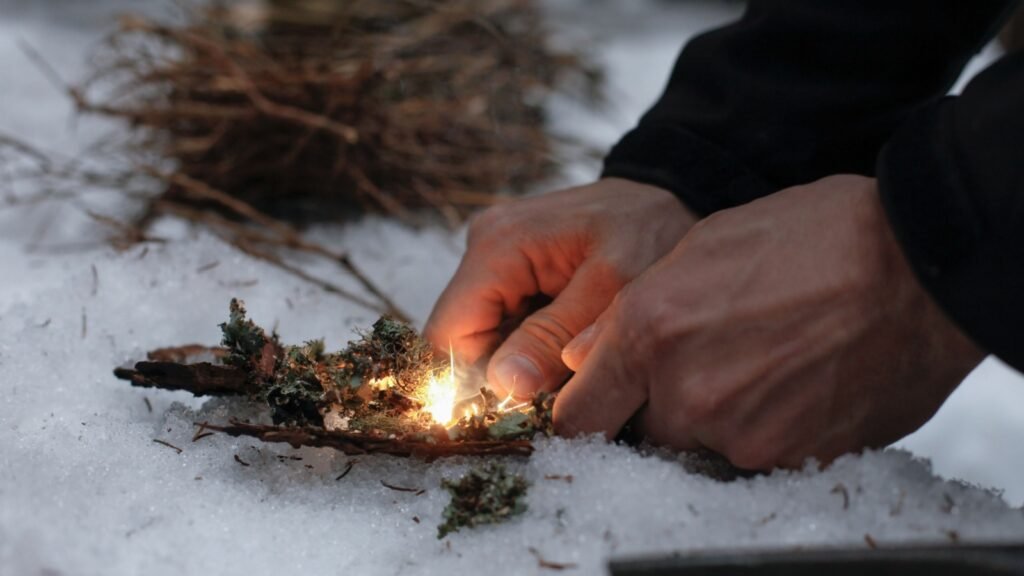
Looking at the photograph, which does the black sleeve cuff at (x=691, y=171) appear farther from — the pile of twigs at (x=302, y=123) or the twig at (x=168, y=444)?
the twig at (x=168, y=444)

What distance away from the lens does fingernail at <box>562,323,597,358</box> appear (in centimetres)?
128

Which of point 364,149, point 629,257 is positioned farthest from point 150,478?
point 364,149

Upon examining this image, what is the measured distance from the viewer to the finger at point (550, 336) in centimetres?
136

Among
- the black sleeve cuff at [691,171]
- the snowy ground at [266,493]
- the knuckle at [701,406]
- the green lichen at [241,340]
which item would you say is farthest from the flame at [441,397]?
the black sleeve cuff at [691,171]

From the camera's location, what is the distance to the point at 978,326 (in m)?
0.98

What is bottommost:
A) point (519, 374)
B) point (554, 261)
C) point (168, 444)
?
point (168, 444)

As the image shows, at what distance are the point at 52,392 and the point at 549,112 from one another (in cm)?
259

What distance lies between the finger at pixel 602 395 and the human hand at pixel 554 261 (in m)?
0.15

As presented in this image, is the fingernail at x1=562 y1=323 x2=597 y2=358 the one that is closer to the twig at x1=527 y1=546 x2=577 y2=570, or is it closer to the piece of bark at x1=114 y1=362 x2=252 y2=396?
the twig at x1=527 y1=546 x2=577 y2=570

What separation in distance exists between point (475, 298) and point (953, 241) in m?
0.78

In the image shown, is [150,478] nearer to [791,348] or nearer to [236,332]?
[236,332]

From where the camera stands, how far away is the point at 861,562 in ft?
2.85

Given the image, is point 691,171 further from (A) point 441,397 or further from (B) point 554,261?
(A) point 441,397

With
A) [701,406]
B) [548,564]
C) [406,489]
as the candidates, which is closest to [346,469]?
[406,489]
